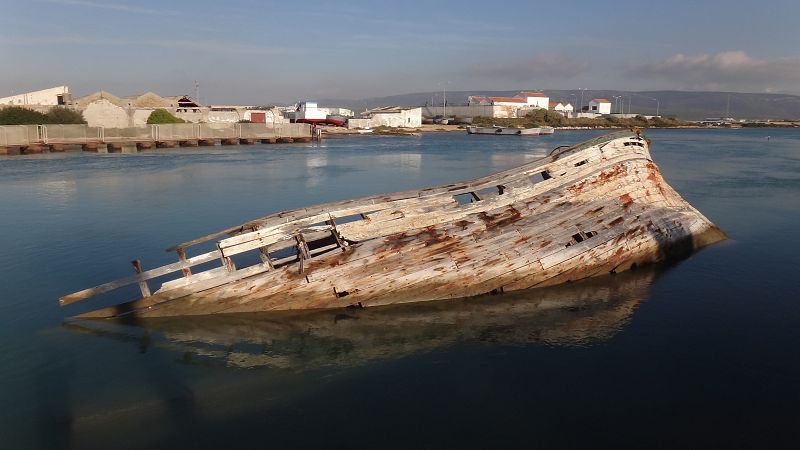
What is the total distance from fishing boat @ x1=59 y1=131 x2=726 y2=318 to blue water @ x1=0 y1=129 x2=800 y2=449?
57 centimetres

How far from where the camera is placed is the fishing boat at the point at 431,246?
14.1 m

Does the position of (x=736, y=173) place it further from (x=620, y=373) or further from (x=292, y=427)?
(x=292, y=427)

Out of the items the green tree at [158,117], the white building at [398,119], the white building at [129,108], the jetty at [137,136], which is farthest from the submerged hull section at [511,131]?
the green tree at [158,117]

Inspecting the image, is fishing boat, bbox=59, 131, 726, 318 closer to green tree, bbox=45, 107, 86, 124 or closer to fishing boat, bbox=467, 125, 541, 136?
green tree, bbox=45, 107, 86, 124

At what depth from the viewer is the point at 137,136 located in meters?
72.8

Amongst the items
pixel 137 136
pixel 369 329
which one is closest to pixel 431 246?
pixel 369 329

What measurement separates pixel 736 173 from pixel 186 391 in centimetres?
4876

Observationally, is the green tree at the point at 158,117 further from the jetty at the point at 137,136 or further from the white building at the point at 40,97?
the white building at the point at 40,97

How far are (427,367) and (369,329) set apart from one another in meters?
2.30

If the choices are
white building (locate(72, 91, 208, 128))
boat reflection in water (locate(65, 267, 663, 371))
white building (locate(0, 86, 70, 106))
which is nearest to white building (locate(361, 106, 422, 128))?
white building (locate(72, 91, 208, 128))

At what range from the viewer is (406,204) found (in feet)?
52.0

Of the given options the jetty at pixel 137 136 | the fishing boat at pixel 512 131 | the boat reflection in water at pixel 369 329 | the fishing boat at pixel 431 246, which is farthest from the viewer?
the fishing boat at pixel 512 131

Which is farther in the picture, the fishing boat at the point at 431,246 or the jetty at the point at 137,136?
the jetty at the point at 137,136

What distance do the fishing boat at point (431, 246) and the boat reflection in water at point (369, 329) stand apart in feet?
1.28
